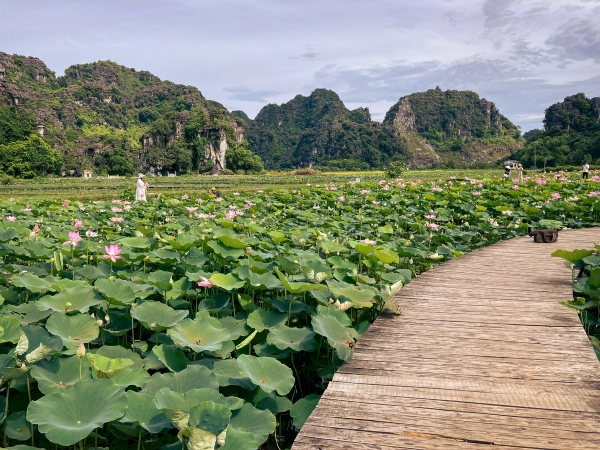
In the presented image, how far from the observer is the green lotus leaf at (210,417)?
983mm

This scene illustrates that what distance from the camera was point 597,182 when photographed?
8641 millimetres

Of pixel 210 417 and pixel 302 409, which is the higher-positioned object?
pixel 210 417

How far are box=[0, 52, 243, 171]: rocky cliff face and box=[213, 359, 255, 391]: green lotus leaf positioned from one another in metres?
70.2

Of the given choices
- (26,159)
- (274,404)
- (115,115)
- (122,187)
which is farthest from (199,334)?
(115,115)

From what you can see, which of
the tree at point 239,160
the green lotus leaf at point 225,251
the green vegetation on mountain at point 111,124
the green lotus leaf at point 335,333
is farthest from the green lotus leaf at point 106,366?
the tree at point 239,160

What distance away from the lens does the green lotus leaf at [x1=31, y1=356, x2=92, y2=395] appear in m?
1.30

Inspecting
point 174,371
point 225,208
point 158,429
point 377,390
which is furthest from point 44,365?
point 225,208

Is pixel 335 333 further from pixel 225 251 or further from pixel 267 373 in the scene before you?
pixel 225 251

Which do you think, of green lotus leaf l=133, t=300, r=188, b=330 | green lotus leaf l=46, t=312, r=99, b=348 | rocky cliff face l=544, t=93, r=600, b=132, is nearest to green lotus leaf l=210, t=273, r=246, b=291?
green lotus leaf l=133, t=300, r=188, b=330

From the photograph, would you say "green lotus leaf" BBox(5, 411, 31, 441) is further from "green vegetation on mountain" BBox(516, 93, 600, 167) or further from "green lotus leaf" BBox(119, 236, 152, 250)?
"green vegetation on mountain" BBox(516, 93, 600, 167)

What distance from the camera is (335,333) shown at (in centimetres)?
169

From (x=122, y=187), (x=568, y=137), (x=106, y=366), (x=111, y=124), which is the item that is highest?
(x=111, y=124)

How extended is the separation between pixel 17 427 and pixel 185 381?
0.49m

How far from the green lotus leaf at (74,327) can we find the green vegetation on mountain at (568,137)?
131 ft
